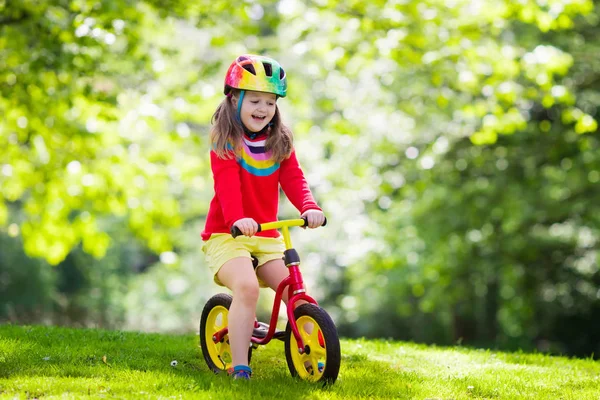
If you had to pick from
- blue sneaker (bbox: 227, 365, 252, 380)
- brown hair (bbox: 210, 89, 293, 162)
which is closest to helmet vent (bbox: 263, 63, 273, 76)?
brown hair (bbox: 210, 89, 293, 162)

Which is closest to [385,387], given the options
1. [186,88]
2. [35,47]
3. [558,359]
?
[558,359]

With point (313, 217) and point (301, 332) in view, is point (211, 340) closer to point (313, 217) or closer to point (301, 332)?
point (301, 332)

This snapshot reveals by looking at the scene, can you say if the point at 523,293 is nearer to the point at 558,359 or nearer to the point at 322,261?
the point at 322,261

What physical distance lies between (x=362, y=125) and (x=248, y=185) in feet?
27.6

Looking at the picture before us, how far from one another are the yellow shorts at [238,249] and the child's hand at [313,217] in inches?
14.6

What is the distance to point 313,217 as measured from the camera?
4.35 metres

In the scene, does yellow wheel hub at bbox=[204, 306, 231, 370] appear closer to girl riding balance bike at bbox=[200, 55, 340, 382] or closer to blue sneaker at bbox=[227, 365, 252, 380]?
girl riding balance bike at bbox=[200, 55, 340, 382]

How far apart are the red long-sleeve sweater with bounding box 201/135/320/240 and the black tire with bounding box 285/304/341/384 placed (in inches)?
24.7

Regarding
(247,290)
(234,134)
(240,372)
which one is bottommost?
(240,372)

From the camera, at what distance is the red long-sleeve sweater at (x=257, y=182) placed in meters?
4.41

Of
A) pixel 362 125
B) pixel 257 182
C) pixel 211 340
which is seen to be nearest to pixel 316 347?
pixel 211 340

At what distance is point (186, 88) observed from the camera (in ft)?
36.8

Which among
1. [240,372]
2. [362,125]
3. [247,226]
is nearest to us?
[247,226]

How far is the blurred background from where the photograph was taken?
31.6ft
